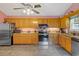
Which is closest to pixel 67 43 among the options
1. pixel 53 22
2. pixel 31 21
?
pixel 53 22

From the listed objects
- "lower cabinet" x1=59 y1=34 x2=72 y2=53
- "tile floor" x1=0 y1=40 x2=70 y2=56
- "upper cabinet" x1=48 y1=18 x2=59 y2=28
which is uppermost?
"upper cabinet" x1=48 y1=18 x2=59 y2=28

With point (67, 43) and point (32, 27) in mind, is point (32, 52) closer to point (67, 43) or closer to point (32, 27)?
point (67, 43)

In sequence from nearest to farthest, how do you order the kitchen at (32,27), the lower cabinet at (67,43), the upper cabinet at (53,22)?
the lower cabinet at (67,43) < the kitchen at (32,27) < the upper cabinet at (53,22)

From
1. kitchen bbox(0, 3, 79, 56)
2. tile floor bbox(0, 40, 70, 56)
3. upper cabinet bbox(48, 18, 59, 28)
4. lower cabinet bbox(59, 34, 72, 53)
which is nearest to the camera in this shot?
lower cabinet bbox(59, 34, 72, 53)

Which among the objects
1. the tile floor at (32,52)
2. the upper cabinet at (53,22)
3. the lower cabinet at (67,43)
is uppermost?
the upper cabinet at (53,22)

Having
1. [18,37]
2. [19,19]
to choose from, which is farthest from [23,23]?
[18,37]

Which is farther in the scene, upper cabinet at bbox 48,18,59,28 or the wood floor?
upper cabinet at bbox 48,18,59,28

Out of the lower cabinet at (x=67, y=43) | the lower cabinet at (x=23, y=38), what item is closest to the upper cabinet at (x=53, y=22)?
the lower cabinet at (x=23, y=38)

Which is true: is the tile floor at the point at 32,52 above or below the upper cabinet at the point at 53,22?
below

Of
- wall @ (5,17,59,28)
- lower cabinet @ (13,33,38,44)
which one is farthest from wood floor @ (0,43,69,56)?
wall @ (5,17,59,28)

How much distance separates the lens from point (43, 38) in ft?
23.8

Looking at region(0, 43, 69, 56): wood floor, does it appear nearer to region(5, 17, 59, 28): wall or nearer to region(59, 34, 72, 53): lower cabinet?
region(59, 34, 72, 53): lower cabinet

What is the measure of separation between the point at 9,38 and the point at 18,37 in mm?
466

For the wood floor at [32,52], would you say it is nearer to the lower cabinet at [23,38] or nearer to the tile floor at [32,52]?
the tile floor at [32,52]
